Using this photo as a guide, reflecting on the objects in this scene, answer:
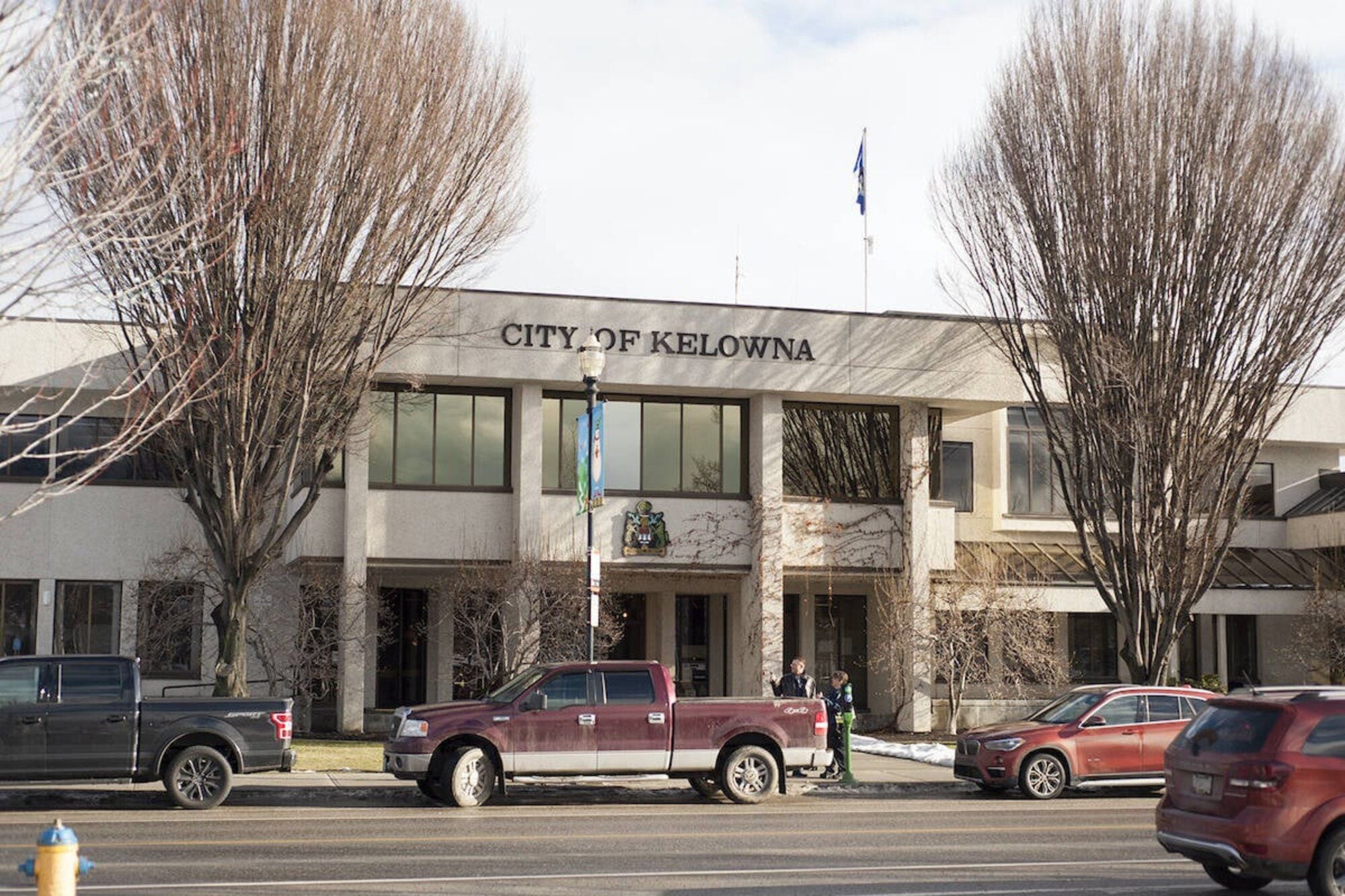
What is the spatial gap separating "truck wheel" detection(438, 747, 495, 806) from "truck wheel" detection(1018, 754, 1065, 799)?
7.29 m

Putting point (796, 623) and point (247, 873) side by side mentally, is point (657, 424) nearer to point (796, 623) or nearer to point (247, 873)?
point (796, 623)

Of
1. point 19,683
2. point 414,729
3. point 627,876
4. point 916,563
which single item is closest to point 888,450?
point 916,563

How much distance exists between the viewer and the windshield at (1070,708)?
70.7 ft

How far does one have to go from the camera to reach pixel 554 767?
19.3m

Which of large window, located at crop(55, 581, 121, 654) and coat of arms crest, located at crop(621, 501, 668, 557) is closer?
coat of arms crest, located at crop(621, 501, 668, 557)

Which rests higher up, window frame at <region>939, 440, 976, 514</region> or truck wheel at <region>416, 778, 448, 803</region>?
window frame at <region>939, 440, 976, 514</region>

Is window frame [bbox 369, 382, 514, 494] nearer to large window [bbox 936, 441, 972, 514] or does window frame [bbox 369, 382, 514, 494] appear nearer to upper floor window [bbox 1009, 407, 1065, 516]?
large window [bbox 936, 441, 972, 514]

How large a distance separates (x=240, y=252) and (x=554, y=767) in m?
9.88

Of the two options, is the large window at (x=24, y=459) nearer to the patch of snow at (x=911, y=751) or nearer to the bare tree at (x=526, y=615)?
the bare tree at (x=526, y=615)

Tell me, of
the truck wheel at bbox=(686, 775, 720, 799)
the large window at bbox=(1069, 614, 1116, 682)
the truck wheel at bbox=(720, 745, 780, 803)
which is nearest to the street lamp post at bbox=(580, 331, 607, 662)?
the truck wheel at bbox=(686, 775, 720, 799)

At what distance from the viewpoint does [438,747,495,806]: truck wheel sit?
747 inches

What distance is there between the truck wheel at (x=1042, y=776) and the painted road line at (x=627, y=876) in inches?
260

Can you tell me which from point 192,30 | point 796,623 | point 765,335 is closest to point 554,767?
point 192,30

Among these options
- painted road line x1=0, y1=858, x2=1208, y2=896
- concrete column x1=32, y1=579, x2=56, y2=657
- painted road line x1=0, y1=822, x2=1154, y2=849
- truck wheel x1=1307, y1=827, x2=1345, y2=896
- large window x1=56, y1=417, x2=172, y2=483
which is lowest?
painted road line x1=0, y1=822, x2=1154, y2=849
